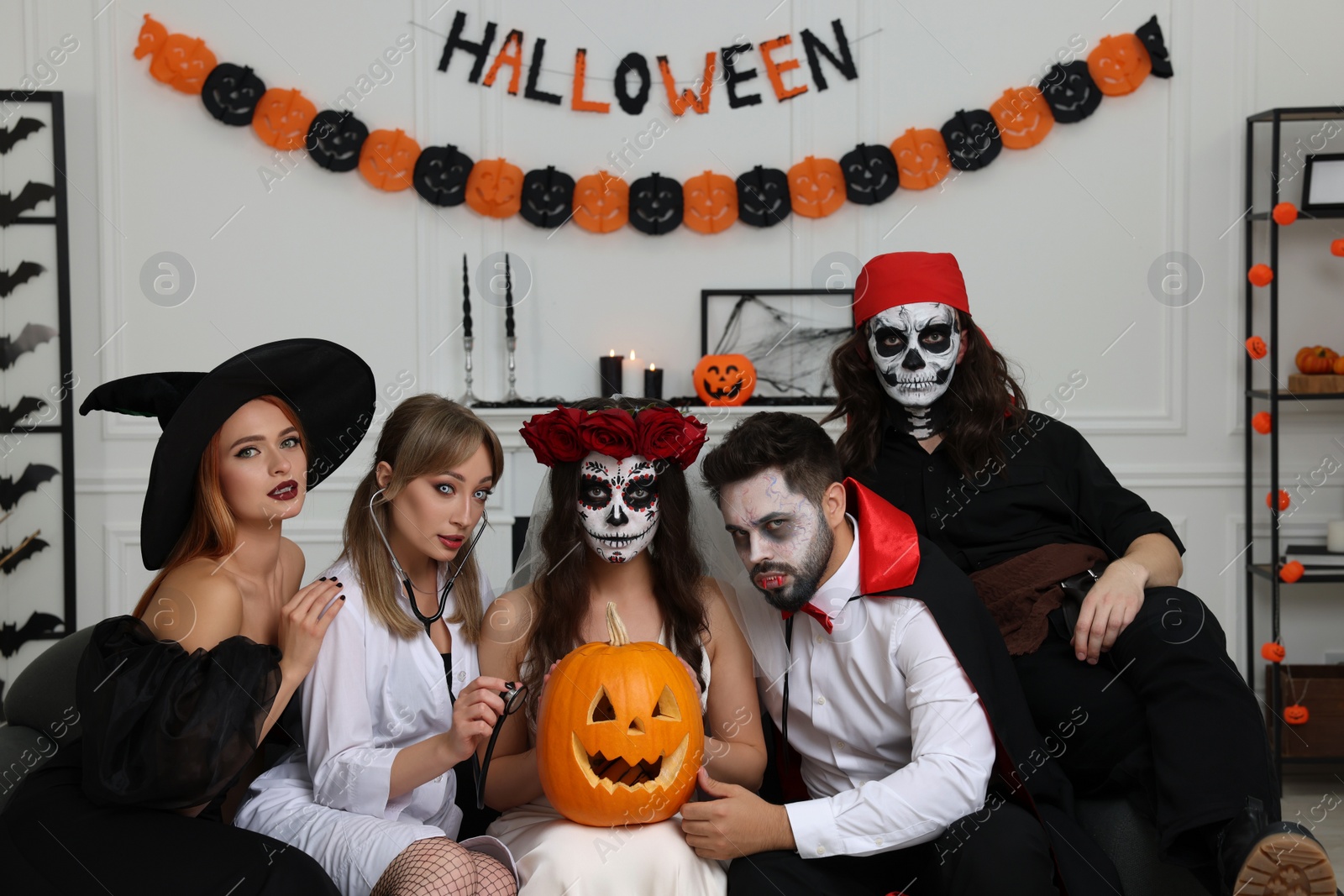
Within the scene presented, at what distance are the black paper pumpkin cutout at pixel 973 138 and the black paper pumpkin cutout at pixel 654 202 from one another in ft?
3.42

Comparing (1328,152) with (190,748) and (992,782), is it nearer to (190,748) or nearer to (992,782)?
(992,782)

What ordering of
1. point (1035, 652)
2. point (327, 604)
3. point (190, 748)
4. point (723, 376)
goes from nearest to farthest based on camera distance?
point (190, 748) → point (327, 604) → point (1035, 652) → point (723, 376)

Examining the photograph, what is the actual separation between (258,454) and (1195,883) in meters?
1.88

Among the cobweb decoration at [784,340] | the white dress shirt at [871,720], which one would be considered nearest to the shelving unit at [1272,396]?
the cobweb decoration at [784,340]

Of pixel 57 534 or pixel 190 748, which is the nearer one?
pixel 190 748

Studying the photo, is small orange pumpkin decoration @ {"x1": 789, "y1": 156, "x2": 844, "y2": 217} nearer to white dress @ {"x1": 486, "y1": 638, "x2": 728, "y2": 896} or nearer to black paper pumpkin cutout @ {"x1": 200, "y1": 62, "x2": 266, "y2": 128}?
black paper pumpkin cutout @ {"x1": 200, "y1": 62, "x2": 266, "y2": 128}

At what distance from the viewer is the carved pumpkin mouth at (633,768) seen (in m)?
1.78

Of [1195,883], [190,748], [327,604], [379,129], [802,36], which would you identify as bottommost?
[1195,883]

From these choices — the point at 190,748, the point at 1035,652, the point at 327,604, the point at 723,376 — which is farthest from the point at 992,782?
the point at 723,376

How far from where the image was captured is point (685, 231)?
13.3 feet

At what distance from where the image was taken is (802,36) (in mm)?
4035

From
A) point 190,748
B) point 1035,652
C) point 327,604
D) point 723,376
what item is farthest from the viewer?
point 723,376

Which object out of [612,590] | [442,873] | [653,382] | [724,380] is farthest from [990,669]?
[653,382]

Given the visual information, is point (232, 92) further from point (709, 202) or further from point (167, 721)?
point (167, 721)
